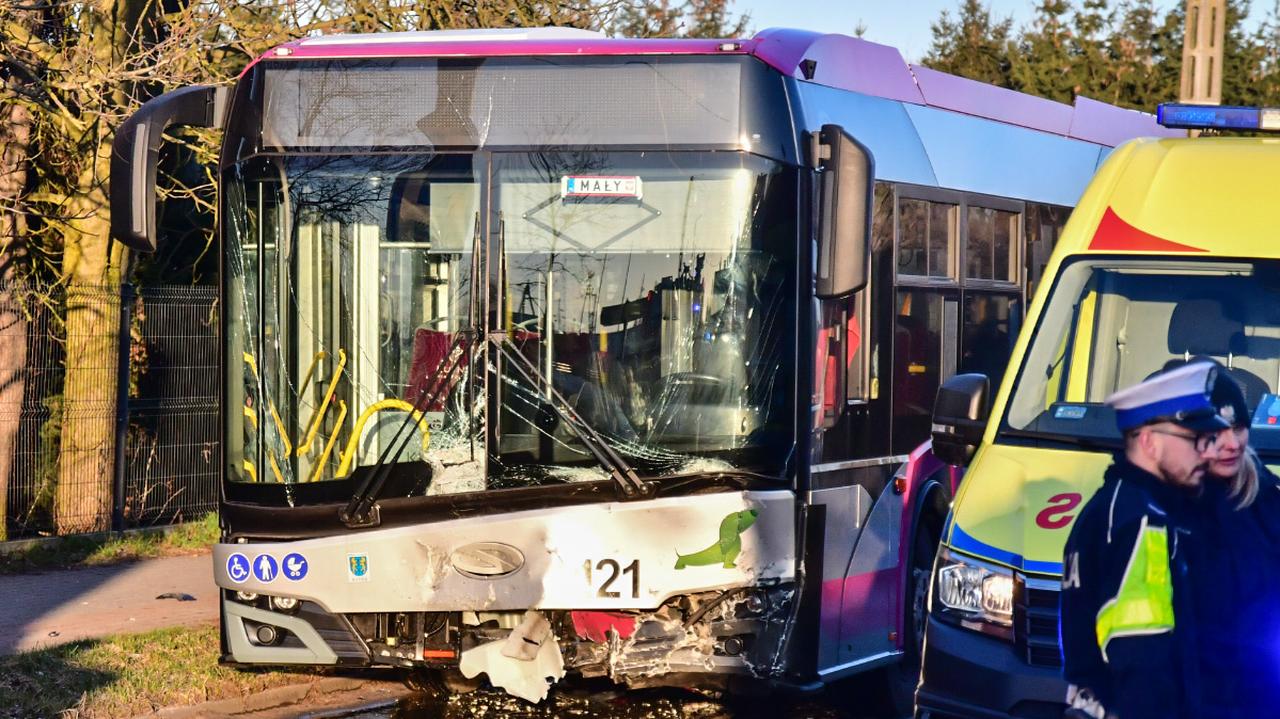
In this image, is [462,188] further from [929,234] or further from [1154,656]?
[1154,656]

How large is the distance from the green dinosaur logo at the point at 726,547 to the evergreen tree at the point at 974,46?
26.6 m

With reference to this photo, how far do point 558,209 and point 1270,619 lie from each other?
3878 mm

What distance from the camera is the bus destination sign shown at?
721cm

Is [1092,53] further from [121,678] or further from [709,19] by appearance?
[121,678]

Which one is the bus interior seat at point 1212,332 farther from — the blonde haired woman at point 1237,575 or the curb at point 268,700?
the curb at point 268,700

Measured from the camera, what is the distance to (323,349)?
293 inches

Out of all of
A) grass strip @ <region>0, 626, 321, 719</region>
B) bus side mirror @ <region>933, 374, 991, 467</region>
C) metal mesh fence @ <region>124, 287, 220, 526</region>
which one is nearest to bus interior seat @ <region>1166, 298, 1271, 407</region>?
bus side mirror @ <region>933, 374, 991, 467</region>

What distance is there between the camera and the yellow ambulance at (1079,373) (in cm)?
519

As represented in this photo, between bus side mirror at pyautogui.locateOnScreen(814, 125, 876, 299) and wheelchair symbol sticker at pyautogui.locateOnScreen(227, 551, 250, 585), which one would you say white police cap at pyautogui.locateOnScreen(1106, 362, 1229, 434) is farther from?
wheelchair symbol sticker at pyautogui.locateOnScreen(227, 551, 250, 585)

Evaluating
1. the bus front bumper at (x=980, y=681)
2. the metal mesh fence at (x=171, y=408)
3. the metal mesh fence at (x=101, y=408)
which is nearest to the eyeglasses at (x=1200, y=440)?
the bus front bumper at (x=980, y=681)

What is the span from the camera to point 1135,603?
3811 mm

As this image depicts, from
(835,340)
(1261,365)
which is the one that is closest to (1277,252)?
(1261,365)

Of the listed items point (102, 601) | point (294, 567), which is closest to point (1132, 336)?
point (294, 567)

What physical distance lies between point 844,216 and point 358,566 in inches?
101
